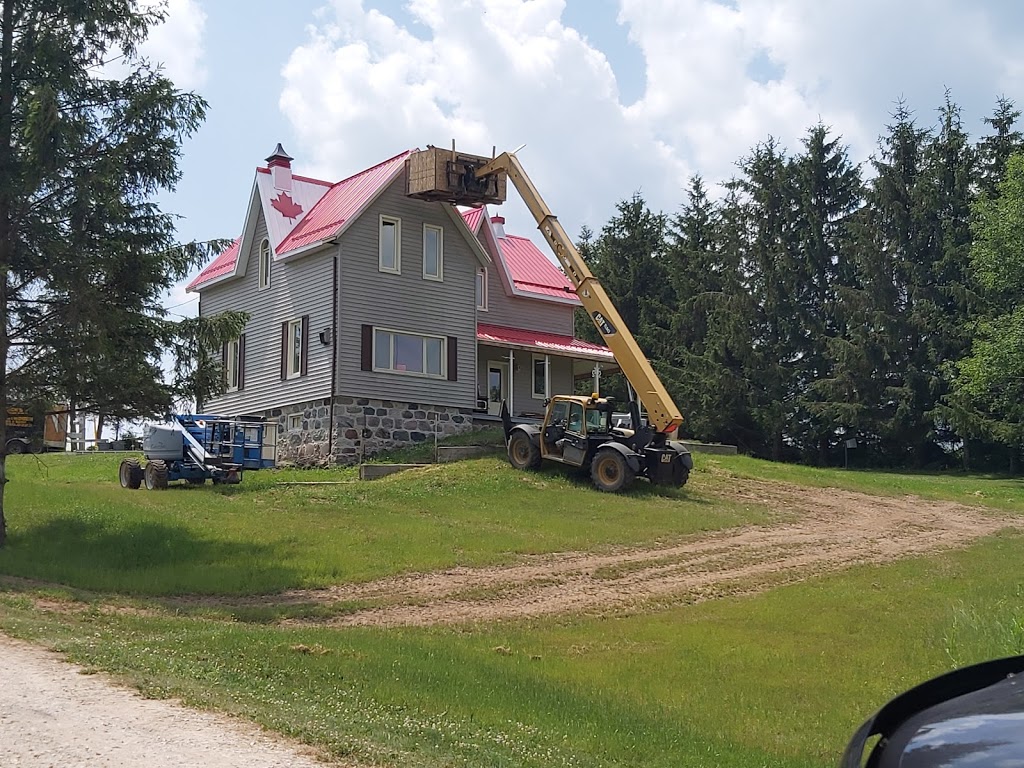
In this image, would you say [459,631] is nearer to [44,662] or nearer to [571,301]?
[44,662]

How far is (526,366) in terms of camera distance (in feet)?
124

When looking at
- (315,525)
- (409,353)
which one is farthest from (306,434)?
(315,525)

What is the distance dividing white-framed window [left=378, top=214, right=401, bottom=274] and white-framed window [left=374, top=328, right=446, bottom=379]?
191 centimetres

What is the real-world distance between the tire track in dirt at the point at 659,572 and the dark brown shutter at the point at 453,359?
11.3 metres

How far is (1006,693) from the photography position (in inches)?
133

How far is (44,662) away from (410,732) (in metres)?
3.82

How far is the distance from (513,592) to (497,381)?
2163 centimetres

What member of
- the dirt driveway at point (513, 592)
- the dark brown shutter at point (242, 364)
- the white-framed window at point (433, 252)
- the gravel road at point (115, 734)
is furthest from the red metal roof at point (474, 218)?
the gravel road at point (115, 734)

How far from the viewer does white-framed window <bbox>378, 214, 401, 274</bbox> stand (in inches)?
1268

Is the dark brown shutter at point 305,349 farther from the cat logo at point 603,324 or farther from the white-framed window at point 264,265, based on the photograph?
the cat logo at point 603,324

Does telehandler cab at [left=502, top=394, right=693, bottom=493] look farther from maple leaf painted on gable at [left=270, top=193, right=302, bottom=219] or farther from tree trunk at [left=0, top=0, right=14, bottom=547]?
maple leaf painted on gable at [left=270, top=193, right=302, bottom=219]

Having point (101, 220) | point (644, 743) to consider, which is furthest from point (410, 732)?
point (101, 220)

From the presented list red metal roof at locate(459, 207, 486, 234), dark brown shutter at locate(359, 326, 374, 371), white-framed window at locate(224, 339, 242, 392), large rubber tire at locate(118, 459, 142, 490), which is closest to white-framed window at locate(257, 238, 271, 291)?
white-framed window at locate(224, 339, 242, 392)

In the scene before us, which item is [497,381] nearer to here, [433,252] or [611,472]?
[433,252]
